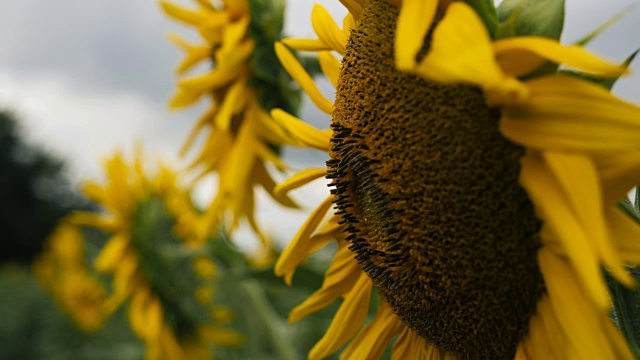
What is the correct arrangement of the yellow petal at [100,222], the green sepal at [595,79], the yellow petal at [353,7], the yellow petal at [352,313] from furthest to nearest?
the yellow petal at [100,222] → the yellow petal at [352,313] → the yellow petal at [353,7] → the green sepal at [595,79]

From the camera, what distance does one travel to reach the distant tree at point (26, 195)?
28.1 metres

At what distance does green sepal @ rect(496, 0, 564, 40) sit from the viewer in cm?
76

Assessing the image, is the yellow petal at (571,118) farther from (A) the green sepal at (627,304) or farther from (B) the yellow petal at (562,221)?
(A) the green sepal at (627,304)

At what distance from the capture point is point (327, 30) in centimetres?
104

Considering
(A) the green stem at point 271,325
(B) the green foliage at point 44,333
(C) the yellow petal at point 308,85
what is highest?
(C) the yellow petal at point 308,85

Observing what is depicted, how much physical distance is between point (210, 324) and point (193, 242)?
0.99ft

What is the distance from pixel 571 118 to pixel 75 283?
7.06m

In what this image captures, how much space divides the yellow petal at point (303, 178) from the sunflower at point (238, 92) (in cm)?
59

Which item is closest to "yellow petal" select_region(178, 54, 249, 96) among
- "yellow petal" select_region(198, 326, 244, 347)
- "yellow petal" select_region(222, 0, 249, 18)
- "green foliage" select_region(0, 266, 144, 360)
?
"yellow petal" select_region(222, 0, 249, 18)

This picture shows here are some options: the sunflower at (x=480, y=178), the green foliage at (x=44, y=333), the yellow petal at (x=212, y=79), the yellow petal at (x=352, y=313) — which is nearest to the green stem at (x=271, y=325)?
the yellow petal at (x=212, y=79)

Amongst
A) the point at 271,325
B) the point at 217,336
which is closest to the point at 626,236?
the point at 271,325

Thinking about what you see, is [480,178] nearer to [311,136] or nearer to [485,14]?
[485,14]

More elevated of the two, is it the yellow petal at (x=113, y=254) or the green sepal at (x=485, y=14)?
the green sepal at (x=485, y=14)

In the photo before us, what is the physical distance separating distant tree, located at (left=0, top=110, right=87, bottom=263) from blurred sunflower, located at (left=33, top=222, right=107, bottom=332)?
19.0m
